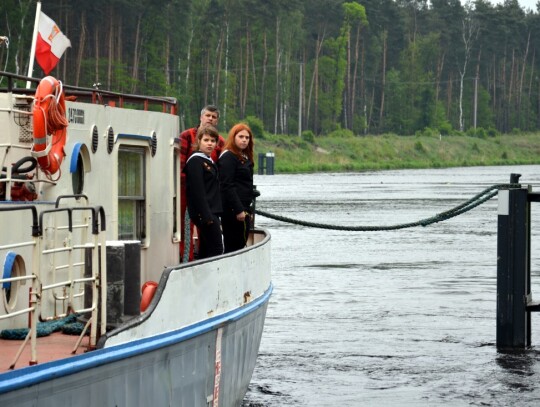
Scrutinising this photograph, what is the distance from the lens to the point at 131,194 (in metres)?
10.0

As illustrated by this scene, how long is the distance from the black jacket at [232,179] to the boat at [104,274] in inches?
16.3

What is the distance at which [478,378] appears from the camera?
1247 centimetres

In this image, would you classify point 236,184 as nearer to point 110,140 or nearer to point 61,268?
point 110,140

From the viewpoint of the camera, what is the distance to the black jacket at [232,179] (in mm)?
10867

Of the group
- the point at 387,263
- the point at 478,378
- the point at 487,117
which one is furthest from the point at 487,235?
the point at 487,117

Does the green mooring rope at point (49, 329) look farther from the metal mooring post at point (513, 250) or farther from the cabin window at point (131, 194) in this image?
the metal mooring post at point (513, 250)

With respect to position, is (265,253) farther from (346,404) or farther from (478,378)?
(478,378)

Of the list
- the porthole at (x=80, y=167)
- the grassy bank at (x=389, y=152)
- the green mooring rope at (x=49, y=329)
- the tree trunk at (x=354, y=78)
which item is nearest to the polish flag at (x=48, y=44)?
the porthole at (x=80, y=167)

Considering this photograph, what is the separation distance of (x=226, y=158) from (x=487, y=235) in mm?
19263

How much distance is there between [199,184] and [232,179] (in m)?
1.17

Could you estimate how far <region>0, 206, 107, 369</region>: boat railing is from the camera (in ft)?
21.7

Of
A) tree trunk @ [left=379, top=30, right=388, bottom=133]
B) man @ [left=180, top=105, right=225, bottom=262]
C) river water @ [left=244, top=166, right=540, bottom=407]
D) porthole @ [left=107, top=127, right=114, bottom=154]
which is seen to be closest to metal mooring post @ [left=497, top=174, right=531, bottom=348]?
river water @ [left=244, top=166, right=540, bottom=407]

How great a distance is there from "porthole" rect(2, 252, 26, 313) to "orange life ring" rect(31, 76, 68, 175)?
2.53 feet

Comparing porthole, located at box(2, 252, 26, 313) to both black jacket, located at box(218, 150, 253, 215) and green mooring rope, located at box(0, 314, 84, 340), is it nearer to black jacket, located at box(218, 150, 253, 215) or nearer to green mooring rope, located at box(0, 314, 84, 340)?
green mooring rope, located at box(0, 314, 84, 340)
